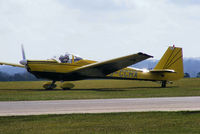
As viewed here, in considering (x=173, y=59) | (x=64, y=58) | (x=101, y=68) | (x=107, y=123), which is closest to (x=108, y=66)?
(x=101, y=68)

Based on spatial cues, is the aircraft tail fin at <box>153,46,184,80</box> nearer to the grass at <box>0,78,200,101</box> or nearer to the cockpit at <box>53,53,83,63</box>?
the grass at <box>0,78,200,101</box>

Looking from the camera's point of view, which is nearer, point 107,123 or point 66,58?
point 107,123

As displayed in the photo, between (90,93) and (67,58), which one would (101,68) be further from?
(90,93)

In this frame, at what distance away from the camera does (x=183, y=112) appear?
1251 centimetres

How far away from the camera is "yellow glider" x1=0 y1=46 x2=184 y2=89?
1049 inches

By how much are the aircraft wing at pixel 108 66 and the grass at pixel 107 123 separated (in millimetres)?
12612

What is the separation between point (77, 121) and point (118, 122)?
144 centimetres

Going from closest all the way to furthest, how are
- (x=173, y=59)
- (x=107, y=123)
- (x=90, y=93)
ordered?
1. (x=107, y=123)
2. (x=90, y=93)
3. (x=173, y=59)

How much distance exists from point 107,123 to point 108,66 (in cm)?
1726

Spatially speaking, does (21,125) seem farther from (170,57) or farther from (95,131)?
(170,57)

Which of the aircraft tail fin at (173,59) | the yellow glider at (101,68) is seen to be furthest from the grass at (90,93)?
the aircraft tail fin at (173,59)

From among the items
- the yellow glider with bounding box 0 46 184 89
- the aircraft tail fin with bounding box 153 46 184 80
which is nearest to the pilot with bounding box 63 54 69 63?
the yellow glider with bounding box 0 46 184 89

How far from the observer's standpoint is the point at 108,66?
27.5 metres

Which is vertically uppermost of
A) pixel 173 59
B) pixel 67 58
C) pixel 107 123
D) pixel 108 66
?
pixel 67 58
